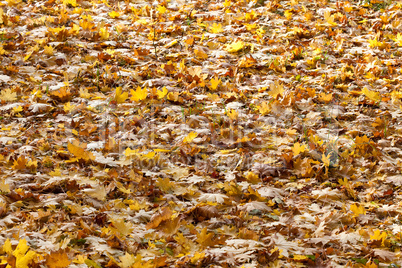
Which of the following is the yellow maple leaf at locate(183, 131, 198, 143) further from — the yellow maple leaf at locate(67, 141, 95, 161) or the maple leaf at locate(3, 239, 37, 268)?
the maple leaf at locate(3, 239, 37, 268)

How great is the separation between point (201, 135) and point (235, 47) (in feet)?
6.00

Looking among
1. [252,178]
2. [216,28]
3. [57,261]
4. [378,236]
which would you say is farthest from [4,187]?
[216,28]

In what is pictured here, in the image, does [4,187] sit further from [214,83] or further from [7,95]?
[214,83]

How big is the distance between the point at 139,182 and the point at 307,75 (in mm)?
2625

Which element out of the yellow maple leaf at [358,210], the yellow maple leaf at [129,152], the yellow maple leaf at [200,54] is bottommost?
the yellow maple leaf at [358,210]

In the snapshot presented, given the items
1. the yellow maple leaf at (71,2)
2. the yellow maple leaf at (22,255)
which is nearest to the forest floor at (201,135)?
the yellow maple leaf at (22,255)

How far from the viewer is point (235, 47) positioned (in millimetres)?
5059

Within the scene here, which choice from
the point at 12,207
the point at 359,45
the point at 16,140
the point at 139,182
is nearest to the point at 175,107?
the point at 139,182

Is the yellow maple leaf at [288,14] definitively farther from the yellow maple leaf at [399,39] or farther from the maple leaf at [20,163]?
the maple leaf at [20,163]

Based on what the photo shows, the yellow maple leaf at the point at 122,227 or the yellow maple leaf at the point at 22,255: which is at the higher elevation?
the yellow maple leaf at the point at 22,255

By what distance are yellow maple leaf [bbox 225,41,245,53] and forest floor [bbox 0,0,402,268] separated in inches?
0.8

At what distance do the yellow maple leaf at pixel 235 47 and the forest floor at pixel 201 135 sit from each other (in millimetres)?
19

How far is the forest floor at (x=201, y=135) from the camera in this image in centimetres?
248

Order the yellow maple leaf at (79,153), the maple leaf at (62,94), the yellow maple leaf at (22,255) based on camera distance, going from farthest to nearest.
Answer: the maple leaf at (62,94) → the yellow maple leaf at (79,153) → the yellow maple leaf at (22,255)
